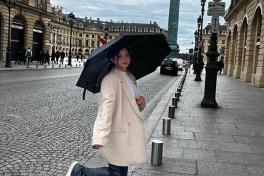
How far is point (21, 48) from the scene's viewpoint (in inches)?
1634

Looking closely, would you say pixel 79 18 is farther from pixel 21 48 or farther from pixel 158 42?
pixel 158 42

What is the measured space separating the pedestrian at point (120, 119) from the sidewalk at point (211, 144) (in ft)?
4.87

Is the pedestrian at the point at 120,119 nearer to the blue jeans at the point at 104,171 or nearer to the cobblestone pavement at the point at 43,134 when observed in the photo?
the blue jeans at the point at 104,171

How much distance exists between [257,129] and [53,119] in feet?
14.7

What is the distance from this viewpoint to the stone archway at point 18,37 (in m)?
39.0

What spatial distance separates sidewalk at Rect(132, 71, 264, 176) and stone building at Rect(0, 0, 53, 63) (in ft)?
95.8

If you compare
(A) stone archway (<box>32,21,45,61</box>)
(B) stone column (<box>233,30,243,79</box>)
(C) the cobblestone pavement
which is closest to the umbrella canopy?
(C) the cobblestone pavement

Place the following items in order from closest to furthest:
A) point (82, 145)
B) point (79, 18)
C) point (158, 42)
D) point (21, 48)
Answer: point (158, 42)
point (82, 145)
point (21, 48)
point (79, 18)

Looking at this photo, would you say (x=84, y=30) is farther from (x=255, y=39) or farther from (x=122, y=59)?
(x=122, y=59)

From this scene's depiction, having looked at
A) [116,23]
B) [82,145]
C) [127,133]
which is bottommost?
[82,145]

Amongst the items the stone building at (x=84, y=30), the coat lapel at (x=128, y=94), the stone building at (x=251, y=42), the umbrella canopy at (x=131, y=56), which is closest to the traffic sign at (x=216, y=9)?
the umbrella canopy at (x=131, y=56)

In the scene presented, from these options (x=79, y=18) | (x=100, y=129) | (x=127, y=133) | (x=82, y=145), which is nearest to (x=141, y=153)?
(x=127, y=133)

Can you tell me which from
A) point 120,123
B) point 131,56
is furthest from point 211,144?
point 120,123

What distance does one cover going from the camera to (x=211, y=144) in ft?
22.2
